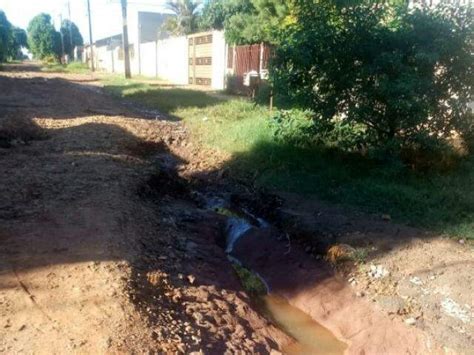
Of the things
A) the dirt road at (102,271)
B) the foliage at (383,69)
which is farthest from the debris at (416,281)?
the foliage at (383,69)

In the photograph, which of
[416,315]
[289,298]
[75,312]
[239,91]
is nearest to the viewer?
[75,312]

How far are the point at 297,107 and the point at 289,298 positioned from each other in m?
3.17

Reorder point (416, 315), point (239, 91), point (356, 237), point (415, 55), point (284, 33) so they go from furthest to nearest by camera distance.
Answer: point (239, 91) < point (284, 33) < point (415, 55) < point (356, 237) < point (416, 315)

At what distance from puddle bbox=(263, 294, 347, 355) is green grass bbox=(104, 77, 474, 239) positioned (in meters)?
1.86

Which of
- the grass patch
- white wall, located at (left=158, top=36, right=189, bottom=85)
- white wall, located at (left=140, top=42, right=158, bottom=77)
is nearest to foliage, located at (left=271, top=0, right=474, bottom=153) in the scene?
the grass patch

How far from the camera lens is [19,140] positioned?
8305 millimetres

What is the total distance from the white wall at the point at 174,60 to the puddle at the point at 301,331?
19.4 metres

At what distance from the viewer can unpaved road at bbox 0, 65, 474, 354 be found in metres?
3.23

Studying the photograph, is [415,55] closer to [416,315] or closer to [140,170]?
[416,315]

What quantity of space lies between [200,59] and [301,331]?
18231 mm

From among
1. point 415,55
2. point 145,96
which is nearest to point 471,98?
point 415,55

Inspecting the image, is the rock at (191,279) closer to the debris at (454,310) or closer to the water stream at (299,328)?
the water stream at (299,328)

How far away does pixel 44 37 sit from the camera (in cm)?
5219

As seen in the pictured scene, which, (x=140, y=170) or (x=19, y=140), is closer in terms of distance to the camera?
(x=140, y=170)
